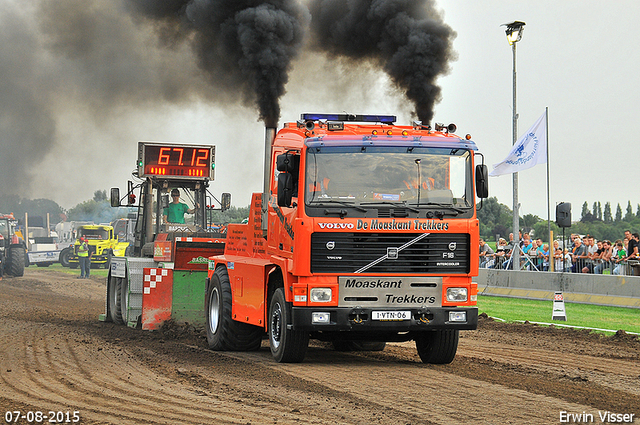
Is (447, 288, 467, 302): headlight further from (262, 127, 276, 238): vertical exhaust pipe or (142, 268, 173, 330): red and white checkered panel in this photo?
(142, 268, 173, 330): red and white checkered panel

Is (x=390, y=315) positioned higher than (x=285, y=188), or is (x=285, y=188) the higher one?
(x=285, y=188)

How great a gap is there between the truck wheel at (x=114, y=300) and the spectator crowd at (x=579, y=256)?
10.3 metres

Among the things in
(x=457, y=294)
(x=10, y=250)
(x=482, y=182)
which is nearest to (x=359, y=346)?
(x=457, y=294)

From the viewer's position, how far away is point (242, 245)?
12055 millimetres

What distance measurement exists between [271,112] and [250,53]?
Answer: 127 cm

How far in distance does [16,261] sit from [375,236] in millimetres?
25826

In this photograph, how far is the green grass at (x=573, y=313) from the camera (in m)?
15.7

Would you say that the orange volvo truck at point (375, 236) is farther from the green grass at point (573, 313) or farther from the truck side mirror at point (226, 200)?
the green grass at point (573, 313)

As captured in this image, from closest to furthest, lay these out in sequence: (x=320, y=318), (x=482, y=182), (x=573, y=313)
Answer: (x=320, y=318), (x=482, y=182), (x=573, y=313)

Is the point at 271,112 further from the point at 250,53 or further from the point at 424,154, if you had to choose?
the point at 424,154

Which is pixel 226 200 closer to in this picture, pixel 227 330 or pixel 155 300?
pixel 155 300

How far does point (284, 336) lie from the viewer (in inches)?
399

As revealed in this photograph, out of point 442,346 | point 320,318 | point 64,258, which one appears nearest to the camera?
point 320,318

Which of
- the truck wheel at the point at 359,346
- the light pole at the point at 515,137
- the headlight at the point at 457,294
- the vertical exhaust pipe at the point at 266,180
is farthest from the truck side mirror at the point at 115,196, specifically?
the light pole at the point at 515,137
